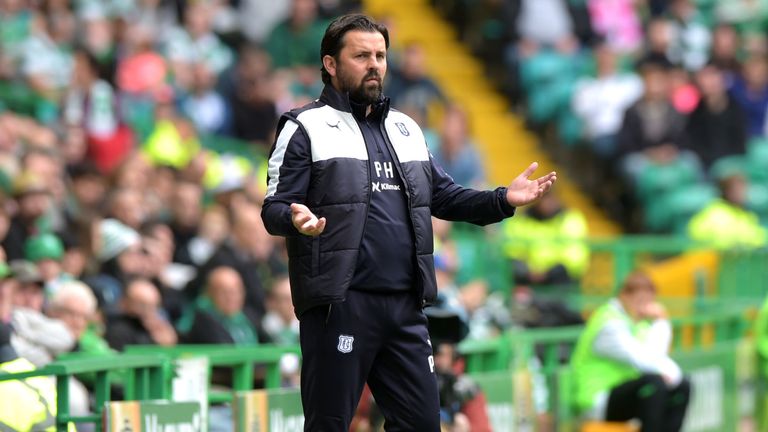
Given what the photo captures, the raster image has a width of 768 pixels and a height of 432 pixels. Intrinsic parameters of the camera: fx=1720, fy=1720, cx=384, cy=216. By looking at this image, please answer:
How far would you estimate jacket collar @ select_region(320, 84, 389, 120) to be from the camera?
709 centimetres

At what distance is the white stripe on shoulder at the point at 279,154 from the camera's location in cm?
694

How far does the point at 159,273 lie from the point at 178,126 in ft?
15.2

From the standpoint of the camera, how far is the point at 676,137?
19.5 meters

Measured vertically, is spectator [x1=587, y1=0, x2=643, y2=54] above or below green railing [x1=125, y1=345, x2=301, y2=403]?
above

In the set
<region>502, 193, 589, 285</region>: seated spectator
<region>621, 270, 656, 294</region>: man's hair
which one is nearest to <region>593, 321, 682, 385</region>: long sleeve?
<region>621, 270, 656, 294</region>: man's hair

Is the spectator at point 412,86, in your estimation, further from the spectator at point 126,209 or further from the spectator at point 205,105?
the spectator at point 126,209

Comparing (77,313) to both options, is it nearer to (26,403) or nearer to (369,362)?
(26,403)

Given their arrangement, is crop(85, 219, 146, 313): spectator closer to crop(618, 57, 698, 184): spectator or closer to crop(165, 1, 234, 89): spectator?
crop(165, 1, 234, 89): spectator

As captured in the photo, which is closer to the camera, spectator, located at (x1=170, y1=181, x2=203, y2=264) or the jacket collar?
the jacket collar

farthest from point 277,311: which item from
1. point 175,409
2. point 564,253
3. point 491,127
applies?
point 491,127

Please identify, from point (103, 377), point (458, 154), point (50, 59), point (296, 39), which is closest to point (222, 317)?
point (103, 377)

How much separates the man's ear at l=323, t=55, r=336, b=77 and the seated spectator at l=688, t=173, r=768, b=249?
10.9m

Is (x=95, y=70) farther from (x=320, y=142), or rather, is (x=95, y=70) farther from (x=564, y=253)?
(x=320, y=142)

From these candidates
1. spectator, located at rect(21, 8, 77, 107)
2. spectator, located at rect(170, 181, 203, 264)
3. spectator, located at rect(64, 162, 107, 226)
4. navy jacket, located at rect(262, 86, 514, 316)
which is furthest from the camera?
spectator, located at rect(21, 8, 77, 107)
